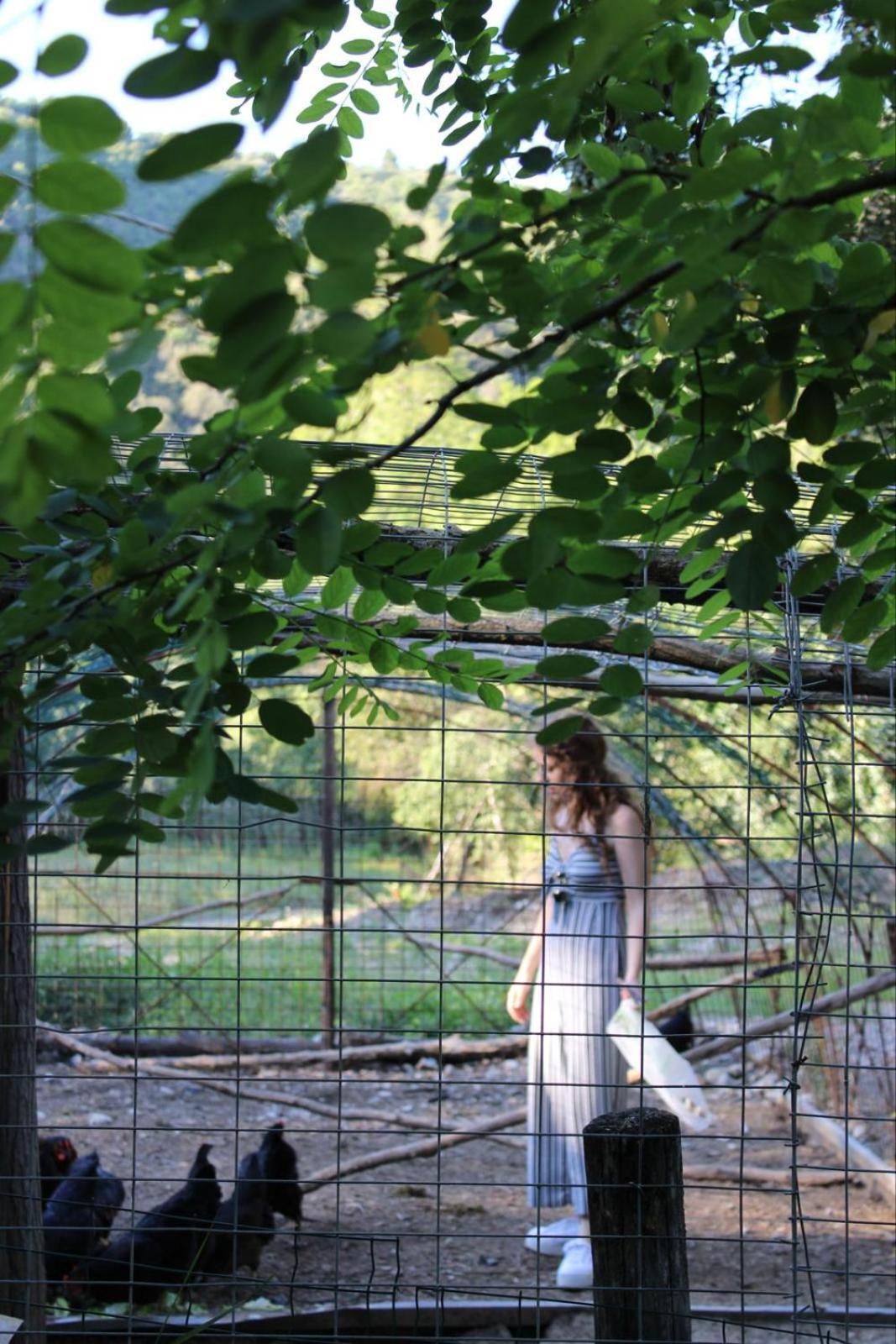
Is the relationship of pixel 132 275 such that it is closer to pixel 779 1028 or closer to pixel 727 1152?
pixel 779 1028

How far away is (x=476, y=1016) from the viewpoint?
9016mm

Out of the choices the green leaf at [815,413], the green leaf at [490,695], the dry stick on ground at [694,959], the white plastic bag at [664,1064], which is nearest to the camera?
the green leaf at [815,413]

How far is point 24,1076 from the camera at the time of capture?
2588 millimetres

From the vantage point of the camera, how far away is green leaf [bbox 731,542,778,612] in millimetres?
1308

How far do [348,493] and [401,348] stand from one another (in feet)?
0.46

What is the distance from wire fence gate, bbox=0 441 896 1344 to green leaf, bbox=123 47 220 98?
567 mm

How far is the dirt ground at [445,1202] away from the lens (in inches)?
166

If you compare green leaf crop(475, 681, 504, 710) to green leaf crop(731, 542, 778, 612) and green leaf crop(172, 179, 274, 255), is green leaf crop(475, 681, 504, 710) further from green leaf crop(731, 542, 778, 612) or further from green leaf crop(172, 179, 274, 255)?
green leaf crop(172, 179, 274, 255)

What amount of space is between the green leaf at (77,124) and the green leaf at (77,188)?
26 mm

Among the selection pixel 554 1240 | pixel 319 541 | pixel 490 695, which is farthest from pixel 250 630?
pixel 554 1240

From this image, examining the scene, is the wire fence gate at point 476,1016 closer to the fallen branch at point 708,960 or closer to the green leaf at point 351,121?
the fallen branch at point 708,960

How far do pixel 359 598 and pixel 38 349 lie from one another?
894 millimetres

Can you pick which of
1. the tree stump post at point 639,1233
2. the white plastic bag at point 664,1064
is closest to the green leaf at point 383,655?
the tree stump post at point 639,1233

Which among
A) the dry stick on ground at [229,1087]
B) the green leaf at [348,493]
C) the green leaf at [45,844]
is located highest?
the green leaf at [348,493]
